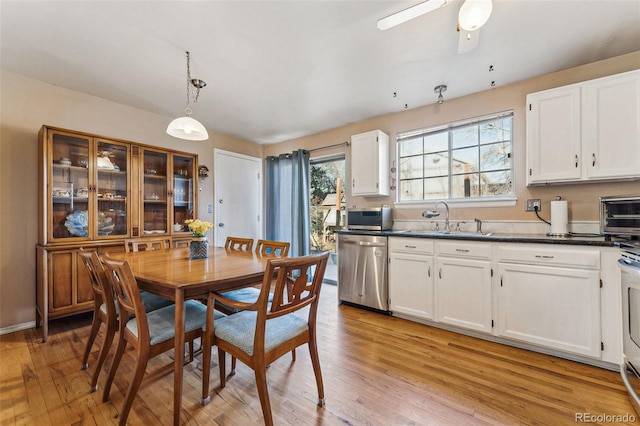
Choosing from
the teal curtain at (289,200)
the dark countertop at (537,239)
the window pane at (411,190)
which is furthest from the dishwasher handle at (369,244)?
the teal curtain at (289,200)

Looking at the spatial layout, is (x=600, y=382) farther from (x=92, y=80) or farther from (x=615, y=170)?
(x=92, y=80)

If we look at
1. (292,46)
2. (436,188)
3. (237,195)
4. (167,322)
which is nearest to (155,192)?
(237,195)

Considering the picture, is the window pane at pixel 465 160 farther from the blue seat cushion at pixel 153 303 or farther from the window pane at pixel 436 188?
the blue seat cushion at pixel 153 303

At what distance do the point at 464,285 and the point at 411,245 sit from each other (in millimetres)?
604

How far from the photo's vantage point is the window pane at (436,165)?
127 inches

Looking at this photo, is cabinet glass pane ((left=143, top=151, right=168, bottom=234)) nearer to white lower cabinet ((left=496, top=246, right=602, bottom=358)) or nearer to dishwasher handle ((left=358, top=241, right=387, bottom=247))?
dishwasher handle ((left=358, top=241, right=387, bottom=247))

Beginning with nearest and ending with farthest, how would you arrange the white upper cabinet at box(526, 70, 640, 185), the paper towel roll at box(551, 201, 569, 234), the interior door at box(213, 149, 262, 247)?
the white upper cabinet at box(526, 70, 640, 185) < the paper towel roll at box(551, 201, 569, 234) < the interior door at box(213, 149, 262, 247)

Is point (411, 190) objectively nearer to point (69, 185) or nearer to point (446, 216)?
point (446, 216)

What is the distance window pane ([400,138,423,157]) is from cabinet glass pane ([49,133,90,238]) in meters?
3.65

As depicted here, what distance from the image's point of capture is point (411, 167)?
3.49m

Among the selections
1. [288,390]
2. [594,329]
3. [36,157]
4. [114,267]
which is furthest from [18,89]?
[594,329]

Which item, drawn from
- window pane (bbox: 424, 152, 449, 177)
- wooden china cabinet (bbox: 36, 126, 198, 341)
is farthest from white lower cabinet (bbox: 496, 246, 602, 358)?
wooden china cabinet (bbox: 36, 126, 198, 341)

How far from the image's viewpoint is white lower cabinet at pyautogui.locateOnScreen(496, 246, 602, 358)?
195 centimetres

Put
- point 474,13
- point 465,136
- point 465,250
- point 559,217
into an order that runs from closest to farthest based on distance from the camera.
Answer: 1. point 474,13
2. point 559,217
3. point 465,250
4. point 465,136
